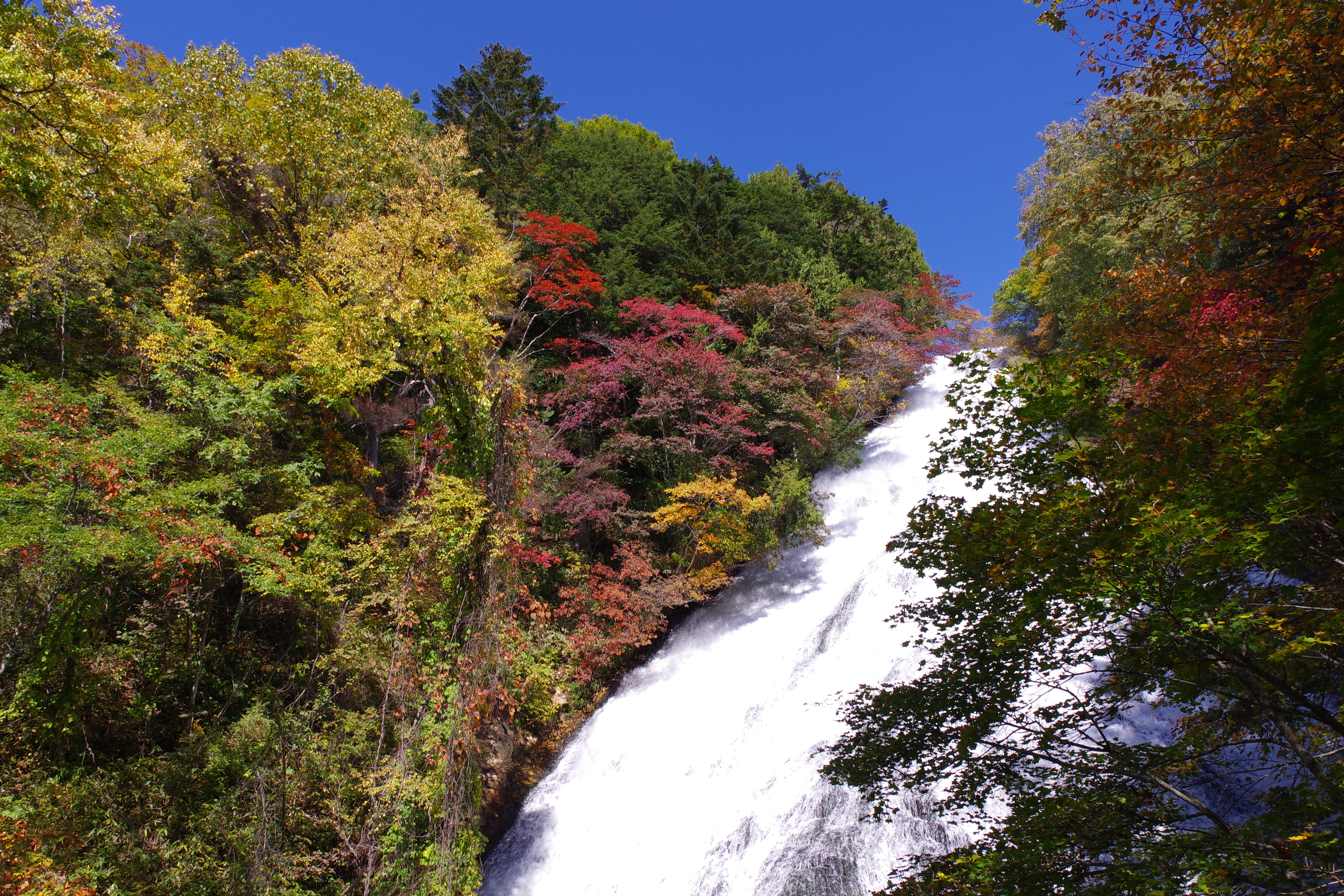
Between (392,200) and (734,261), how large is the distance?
1006 centimetres

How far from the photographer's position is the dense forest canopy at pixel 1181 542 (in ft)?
11.5

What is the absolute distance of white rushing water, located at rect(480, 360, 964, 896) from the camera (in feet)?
27.5

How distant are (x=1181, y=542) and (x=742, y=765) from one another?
8.91 m

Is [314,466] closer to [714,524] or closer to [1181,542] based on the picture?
[714,524]

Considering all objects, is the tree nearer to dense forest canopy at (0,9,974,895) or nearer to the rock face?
dense forest canopy at (0,9,974,895)

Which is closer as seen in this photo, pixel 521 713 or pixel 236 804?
pixel 236 804

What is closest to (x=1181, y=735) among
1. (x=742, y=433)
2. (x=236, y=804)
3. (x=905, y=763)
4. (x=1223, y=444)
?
(x=905, y=763)

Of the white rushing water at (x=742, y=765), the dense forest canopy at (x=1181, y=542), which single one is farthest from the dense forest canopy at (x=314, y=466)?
the dense forest canopy at (x=1181, y=542)

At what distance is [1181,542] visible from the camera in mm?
3645

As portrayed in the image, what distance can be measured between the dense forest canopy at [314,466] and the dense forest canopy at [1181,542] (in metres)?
5.91

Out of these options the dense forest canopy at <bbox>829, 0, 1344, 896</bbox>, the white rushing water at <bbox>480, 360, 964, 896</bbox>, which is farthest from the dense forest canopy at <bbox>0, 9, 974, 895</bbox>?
the dense forest canopy at <bbox>829, 0, 1344, 896</bbox>

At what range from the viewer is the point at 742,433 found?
47.2 ft

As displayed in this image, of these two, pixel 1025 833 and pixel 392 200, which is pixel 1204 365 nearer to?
pixel 1025 833

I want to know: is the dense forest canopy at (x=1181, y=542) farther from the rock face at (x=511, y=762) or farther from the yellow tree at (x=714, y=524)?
the rock face at (x=511, y=762)
